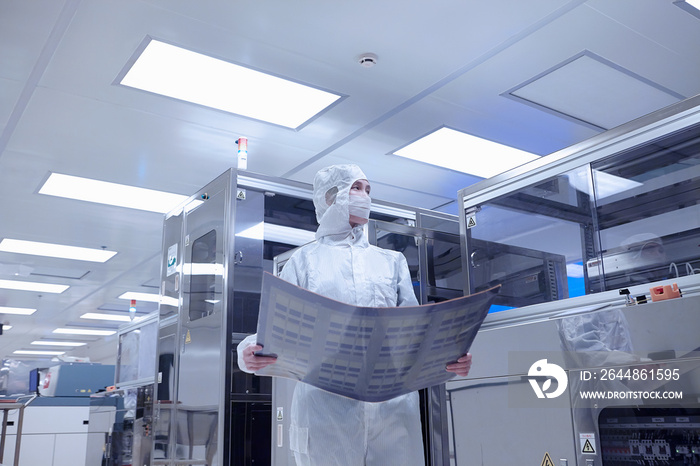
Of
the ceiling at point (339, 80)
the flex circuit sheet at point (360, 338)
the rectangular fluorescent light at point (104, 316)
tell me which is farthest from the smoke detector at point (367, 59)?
the rectangular fluorescent light at point (104, 316)

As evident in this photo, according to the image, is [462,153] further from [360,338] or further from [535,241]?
[360,338]

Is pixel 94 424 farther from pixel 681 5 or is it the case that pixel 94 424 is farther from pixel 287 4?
pixel 681 5

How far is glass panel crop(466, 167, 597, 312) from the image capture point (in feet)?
7.64

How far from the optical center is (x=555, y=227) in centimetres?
253

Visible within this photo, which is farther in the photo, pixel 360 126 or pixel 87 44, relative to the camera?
pixel 360 126

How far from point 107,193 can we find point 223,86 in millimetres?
2206

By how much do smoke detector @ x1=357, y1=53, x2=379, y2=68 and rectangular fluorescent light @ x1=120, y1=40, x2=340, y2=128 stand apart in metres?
0.42

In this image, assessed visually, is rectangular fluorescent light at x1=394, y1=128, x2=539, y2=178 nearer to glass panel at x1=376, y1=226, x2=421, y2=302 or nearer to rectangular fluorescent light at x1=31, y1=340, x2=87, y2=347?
glass panel at x1=376, y1=226, x2=421, y2=302

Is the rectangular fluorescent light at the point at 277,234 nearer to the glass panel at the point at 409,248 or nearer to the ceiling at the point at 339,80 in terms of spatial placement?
the glass panel at the point at 409,248

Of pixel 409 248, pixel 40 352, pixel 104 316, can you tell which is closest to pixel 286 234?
pixel 409 248

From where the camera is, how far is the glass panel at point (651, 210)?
78.7 inches

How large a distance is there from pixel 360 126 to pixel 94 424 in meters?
→ 3.96

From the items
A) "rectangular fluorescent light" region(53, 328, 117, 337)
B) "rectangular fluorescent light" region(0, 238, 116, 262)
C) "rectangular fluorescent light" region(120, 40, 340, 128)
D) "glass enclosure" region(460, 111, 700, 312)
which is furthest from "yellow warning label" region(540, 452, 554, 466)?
"rectangular fluorescent light" region(53, 328, 117, 337)

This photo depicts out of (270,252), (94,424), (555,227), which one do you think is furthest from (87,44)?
(94,424)
